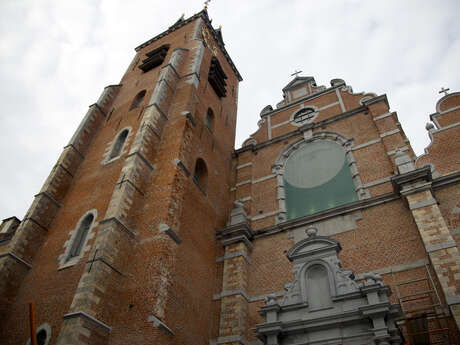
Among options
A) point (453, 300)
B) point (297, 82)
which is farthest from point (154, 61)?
point (453, 300)

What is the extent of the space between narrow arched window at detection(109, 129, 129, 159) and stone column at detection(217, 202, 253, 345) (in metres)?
4.88

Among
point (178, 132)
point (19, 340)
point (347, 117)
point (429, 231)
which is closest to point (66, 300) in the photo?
point (19, 340)

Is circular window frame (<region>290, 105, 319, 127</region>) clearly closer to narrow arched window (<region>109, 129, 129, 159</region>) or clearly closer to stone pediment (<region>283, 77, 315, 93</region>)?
stone pediment (<region>283, 77, 315, 93</region>)

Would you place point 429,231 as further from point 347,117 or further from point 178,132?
point 178,132

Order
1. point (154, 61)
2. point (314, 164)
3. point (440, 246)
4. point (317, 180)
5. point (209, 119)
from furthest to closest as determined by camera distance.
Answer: point (154, 61), point (209, 119), point (314, 164), point (317, 180), point (440, 246)

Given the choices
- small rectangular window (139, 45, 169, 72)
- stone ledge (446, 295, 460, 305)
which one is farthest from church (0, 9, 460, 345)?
small rectangular window (139, 45, 169, 72)

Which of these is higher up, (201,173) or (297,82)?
(297,82)

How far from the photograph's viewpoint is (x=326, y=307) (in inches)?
336

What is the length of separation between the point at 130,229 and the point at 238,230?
3.67 meters

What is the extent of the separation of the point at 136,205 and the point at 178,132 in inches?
133

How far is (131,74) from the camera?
67.2 feet

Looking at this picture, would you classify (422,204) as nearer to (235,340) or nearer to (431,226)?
(431,226)

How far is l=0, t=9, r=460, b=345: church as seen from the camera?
342 inches

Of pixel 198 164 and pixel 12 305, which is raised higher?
pixel 198 164
